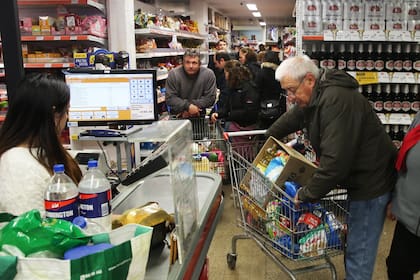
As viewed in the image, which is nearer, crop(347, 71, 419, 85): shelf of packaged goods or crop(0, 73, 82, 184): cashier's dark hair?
crop(0, 73, 82, 184): cashier's dark hair

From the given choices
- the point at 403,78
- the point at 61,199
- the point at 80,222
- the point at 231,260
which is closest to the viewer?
the point at 80,222

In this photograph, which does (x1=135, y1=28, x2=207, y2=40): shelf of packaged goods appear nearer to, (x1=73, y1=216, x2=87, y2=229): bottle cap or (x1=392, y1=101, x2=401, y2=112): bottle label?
(x1=392, y1=101, x2=401, y2=112): bottle label

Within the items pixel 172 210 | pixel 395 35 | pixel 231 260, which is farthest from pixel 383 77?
pixel 172 210

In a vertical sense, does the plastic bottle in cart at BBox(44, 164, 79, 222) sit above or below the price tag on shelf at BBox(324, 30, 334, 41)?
below

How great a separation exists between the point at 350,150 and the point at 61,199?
154 centimetres

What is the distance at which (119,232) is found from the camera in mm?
1156

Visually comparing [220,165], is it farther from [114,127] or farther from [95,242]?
[95,242]

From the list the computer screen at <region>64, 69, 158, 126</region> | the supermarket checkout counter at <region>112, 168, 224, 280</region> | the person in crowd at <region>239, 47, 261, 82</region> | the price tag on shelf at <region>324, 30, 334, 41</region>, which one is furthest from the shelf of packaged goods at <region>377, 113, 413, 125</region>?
the supermarket checkout counter at <region>112, 168, 224, 280</region>

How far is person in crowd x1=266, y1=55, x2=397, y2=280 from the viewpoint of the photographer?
7.49 ft

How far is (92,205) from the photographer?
4.37 feet

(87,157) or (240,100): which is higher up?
(240,100)

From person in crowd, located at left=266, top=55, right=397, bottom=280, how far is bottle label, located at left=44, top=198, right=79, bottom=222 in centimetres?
144

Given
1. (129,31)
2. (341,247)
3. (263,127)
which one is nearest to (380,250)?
(341,247)

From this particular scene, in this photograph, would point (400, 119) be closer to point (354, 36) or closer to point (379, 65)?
point (379, 65)
